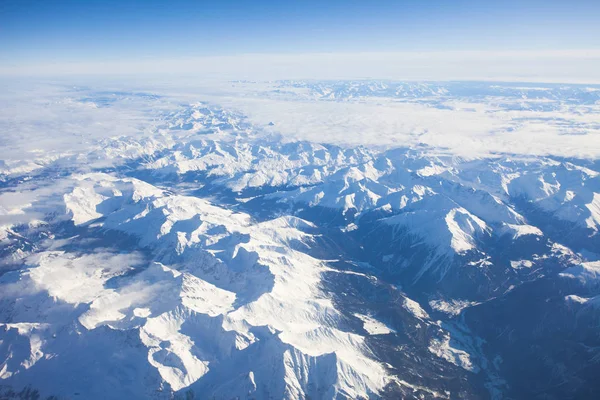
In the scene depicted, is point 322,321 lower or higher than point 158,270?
lower

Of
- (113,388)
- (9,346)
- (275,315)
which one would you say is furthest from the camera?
(275,315)

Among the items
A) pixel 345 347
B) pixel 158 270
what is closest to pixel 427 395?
pixel 345 347

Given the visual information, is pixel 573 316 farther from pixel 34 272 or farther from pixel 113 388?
pixel 34 272

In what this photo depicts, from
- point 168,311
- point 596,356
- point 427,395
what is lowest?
point 427,395

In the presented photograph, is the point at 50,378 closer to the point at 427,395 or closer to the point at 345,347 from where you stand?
the point at 345,347

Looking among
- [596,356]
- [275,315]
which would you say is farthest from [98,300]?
[596,356]

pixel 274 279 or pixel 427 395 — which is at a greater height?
pixel 274 279

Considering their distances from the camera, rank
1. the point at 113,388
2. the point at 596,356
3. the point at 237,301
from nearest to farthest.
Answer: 1. the point at 113,388
2. the point at 596,356
3. the point at 237,301

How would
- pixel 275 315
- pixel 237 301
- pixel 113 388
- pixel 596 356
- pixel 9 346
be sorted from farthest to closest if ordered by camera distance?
1. pixel 237 301
2. pixel 275 315
3. pixel 596 356
4. pixel 9 346
5. pixel 113 388

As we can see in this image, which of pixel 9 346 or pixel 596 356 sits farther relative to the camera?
pixel 596 356
